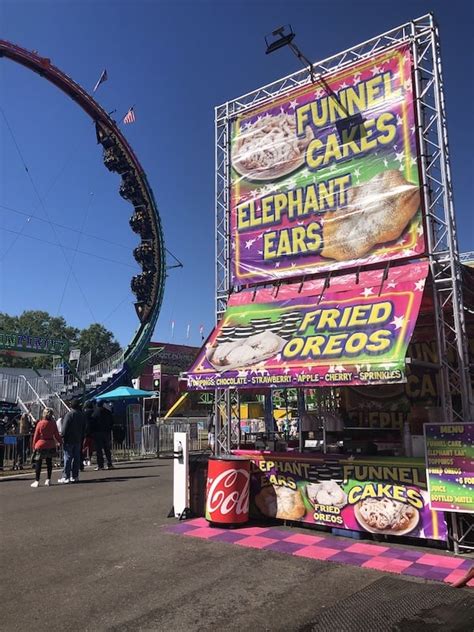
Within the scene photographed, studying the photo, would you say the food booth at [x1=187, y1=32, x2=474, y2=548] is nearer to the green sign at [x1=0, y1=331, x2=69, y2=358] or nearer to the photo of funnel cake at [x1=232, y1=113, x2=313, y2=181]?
the photo of funnel cake at [x1=232, y1=113, x2=313, y2=181]

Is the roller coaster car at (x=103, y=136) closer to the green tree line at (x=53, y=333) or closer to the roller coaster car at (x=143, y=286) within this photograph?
the roller coaster car at (x=143, y=286)

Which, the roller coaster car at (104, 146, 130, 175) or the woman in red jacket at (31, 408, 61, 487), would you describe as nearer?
the woman in red jacket at (31, 408, 61, 487)

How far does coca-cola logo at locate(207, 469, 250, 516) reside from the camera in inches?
283

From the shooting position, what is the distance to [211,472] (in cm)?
741

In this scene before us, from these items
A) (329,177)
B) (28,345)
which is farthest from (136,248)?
(329,177)

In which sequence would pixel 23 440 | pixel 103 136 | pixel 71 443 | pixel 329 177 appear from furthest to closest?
pixel 103 136
pixel 23 440
pixel 71 443
pixel 329 177

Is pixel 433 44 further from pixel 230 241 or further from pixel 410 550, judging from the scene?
pixel 410 550

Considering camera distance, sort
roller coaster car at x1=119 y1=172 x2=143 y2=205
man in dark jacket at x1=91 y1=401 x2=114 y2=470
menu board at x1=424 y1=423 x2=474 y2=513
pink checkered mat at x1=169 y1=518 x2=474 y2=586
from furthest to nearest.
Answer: roller coaster car at x1=119 y1=172 x2=143 y2=205 → man in dark jacket at x1=91 y1=401 x2=114 y2=470 → menu board at x1=424 y1=423 x2=474 y2=513 → pink checkered mat at x1=169 y1=518 x2=474 y2=586

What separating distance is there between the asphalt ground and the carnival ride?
25065mm

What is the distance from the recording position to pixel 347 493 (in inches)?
265

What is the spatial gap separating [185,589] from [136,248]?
29920mm

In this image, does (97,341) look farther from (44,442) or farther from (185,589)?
(185,589)

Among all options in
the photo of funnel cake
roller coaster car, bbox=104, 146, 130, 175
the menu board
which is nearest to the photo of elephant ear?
the photo of funnel cake

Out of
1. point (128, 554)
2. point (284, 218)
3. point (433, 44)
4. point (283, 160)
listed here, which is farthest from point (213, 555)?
point (433, 44)
